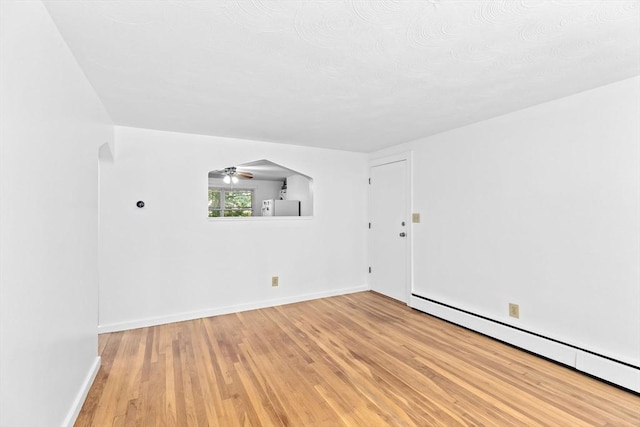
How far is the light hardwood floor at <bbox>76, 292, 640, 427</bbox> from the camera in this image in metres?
1.91

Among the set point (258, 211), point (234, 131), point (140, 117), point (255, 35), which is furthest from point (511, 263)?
point (258, 211)

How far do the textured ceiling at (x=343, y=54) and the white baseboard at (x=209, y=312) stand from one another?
2.23 meters

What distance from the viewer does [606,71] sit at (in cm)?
209

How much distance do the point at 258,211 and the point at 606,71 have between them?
766 centimetres

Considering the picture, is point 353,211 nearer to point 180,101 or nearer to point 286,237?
point 286,237

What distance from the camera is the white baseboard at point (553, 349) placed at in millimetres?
2193

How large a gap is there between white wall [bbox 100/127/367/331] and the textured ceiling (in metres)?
0.73

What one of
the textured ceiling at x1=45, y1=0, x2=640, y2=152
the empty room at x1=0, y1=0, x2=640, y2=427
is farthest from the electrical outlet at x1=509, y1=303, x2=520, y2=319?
the textured ceiling at x1=45, y1=0, x2=640, y2=152

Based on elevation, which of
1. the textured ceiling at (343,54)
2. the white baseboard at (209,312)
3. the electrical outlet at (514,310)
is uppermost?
the textured ceiling at (343,54)

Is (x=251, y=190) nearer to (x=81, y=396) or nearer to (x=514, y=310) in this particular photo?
(x=81, y=396)

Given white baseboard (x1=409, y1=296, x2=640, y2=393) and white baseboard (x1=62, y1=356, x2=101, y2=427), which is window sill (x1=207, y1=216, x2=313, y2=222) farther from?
white baseboard (x1=409, y1=296, x2=640, y2=393)

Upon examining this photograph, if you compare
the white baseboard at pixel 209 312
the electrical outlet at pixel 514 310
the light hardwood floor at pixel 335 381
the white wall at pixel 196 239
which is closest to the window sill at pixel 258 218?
the white wall at pixel 196 239

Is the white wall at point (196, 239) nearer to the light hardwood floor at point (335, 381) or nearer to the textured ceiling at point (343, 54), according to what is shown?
the light hardwood floor at point (335, 381)

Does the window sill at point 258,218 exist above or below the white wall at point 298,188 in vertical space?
below
